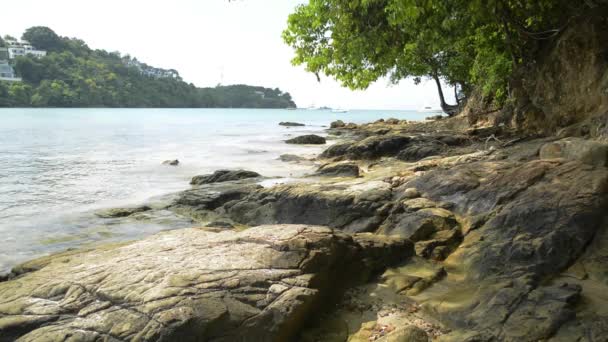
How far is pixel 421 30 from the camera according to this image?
1089 centimetres

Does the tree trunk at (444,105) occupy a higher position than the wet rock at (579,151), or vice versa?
the tree trunk at (444,105)

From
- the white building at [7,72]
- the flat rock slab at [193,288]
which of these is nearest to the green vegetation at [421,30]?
the flat rock slab at [193,288]

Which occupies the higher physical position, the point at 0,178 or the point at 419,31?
the point at 419,31

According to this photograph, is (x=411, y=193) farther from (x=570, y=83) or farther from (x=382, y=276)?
(x=570, y=83)

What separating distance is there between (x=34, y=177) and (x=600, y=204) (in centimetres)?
1638

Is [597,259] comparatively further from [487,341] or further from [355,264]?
[355,264]

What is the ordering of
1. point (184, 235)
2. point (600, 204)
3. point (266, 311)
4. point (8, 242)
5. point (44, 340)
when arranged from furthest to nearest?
point (8, 242), point (184, 235), point (600, 204), point (266, 311), point (44, 340)

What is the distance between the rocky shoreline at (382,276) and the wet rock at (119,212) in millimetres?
3884

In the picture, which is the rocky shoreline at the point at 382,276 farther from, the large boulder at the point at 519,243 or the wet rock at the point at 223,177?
the wet rock at the point at 223,177

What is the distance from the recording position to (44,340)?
3.48 meters

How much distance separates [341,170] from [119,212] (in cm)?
588

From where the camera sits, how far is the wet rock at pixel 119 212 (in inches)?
379

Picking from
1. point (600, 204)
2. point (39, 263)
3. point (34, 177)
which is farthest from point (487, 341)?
point (34, 177)

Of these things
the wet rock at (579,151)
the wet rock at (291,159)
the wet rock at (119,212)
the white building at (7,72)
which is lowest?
the wet rock at (119,212)
